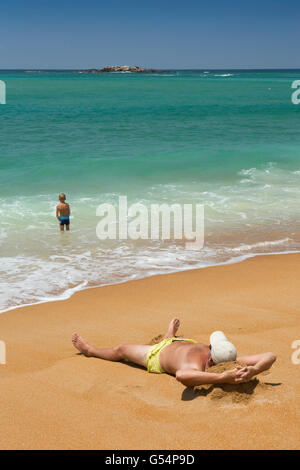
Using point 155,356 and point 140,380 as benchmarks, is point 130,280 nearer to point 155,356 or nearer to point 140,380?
point 155,356

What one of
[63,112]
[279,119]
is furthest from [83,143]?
[279,119]

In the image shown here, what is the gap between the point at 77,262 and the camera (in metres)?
9.33

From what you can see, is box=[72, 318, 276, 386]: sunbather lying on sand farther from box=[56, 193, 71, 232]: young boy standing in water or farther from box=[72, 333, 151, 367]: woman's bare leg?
box=[56, 193, 71, 232]: young boy standing in water

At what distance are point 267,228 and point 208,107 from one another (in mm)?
35998

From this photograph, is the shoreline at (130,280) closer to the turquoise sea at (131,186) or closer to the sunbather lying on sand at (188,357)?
the turquoise sea at (131,186)

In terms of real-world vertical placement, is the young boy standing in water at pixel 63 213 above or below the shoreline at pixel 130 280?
above

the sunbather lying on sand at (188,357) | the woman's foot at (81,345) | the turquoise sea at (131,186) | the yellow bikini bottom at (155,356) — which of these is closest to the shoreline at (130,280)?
the turquoise sea at (131,186)

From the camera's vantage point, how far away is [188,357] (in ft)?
14.5

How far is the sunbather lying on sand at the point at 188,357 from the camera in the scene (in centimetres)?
398

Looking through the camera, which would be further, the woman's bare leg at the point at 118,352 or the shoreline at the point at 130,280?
the shoreline at the point at 130,280

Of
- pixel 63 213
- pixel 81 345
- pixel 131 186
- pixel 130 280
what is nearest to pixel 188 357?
pixel 81 345

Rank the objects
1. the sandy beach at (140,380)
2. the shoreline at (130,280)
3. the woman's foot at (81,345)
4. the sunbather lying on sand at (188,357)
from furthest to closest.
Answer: the shoreline at (130,280), the woman's foot at (81,345), the sunbather lying on sand at (188,357), the sandy beach at (140,380)

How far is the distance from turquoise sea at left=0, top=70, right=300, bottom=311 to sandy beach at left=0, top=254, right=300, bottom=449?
46.5 inches
